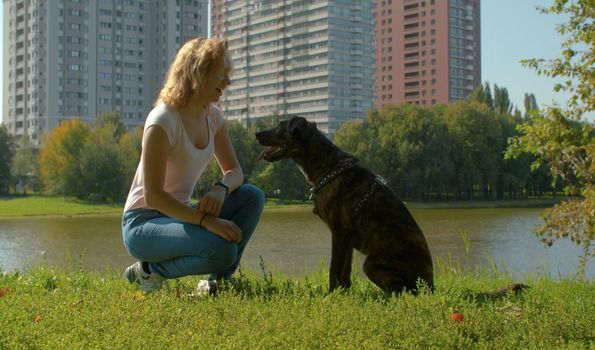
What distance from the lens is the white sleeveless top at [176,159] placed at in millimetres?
3723

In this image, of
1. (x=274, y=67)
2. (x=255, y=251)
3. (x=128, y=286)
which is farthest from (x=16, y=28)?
(x=128, y=286)

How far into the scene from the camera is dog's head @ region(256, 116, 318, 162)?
399 cm

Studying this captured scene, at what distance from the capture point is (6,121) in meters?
87.4

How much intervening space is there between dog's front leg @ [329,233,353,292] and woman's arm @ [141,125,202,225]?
844 mm

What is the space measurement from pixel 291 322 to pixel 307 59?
79052 millimetres

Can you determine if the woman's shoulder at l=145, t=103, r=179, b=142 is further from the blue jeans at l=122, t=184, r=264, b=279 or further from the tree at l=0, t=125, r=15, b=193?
the tree at l=0, t=125, r=15, b=193

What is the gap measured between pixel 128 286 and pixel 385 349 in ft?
7.32

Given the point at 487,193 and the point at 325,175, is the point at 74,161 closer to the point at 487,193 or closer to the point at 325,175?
the point at 487,193

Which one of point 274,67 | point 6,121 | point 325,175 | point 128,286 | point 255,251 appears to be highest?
point 274,67

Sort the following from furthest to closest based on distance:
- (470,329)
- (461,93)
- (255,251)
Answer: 1. (461,93)
2. (255,251)
3. (470,329)

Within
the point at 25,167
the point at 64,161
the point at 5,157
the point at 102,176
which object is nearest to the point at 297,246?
the point at 102,176

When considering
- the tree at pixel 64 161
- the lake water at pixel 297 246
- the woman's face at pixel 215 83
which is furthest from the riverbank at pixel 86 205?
the woman's face at pixel 215 83

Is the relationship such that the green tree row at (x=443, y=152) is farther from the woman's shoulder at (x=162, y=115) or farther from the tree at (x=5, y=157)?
the woman's shoulder at (x=162, y=115)

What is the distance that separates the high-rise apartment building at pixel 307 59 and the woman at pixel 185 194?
235 ft
